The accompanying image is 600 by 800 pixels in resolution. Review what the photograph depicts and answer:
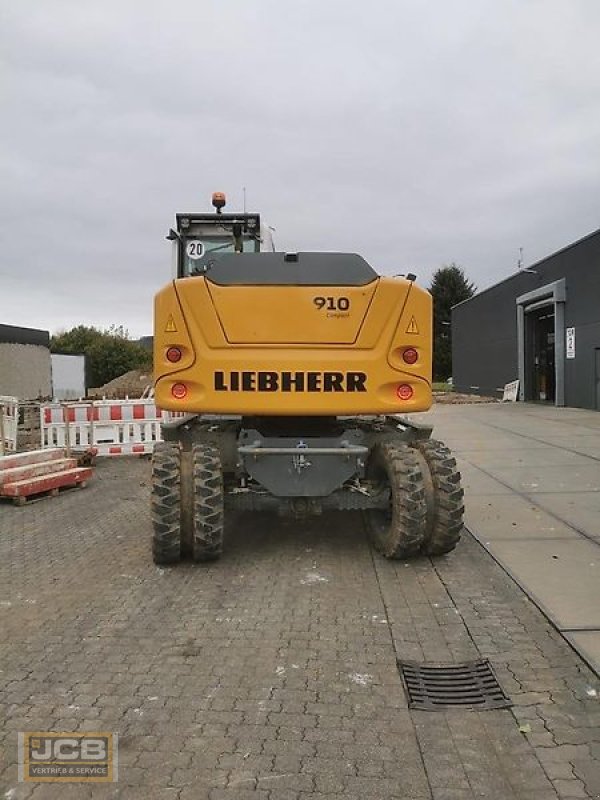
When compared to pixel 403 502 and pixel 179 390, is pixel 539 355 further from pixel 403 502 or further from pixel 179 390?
pixel 179 390

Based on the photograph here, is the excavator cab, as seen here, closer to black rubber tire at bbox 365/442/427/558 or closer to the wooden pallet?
the wooden pallet

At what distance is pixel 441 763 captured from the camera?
9.01 ft

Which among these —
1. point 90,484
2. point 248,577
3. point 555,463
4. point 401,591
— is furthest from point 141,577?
point 555,463

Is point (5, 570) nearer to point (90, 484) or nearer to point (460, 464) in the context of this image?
point (90, 484)

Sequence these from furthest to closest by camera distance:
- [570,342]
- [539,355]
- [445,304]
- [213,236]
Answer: [445,304]
[539,355]
[570,342]
[213,236]

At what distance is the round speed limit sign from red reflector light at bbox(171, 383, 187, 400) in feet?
10.6

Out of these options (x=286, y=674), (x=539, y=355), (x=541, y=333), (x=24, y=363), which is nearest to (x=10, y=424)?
(x=286, y=674)

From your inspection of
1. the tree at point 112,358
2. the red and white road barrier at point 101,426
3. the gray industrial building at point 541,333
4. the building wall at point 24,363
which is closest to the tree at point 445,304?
the gray industrial building at point 541,333

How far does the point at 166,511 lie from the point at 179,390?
3.21 ft

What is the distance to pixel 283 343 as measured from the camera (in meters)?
5.12

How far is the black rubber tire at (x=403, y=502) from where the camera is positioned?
5.09 meters

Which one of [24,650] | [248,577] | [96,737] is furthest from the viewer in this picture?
[248,577]

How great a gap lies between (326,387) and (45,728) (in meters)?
3.02

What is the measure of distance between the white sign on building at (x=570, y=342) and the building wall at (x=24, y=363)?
19.5m
